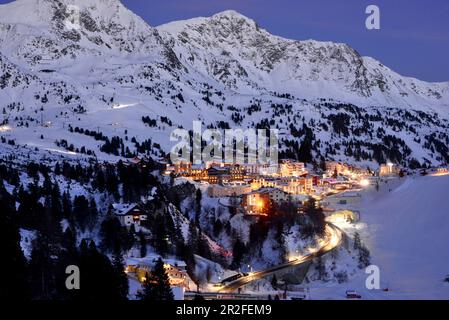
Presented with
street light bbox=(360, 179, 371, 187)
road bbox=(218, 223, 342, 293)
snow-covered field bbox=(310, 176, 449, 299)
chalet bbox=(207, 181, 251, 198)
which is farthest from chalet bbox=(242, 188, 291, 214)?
street light bbox=(360, 179, 371, 187)

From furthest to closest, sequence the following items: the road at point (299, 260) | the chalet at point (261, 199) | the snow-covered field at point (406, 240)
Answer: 1. the chalet at point (261, 199)
2. the road at point (299, 260)
3. the snow-covered field at point (406, 240)

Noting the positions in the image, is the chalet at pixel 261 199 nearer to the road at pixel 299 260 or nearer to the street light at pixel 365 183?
the road at pixel 299 260

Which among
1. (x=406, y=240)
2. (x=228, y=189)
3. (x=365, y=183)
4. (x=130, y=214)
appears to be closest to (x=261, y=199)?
(x=228, y=189)

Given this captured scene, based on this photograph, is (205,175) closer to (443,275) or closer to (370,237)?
(370,237)

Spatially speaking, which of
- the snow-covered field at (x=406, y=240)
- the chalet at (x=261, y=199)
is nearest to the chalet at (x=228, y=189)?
the chalet at (x=261, y=199)

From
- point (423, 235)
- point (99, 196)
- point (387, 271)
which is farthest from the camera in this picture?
point (423, 235)
